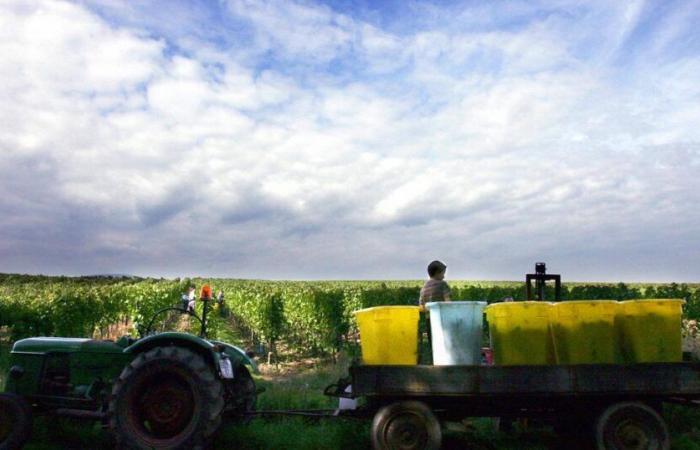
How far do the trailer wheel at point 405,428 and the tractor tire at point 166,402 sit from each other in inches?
61.0

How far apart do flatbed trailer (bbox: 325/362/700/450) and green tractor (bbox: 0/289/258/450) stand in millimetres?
1469

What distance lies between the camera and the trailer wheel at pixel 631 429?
19.0 ft

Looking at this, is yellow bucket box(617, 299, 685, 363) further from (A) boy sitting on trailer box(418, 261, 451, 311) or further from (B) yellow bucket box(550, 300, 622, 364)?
(A) boy sitting on trailer box(418, 261, 451, 311)

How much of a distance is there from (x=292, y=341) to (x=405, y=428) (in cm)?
1798

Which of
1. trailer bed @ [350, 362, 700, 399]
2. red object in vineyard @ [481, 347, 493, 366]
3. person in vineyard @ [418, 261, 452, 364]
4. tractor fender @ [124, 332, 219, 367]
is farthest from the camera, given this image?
red object in vineyard @ [481, 347, 493, 366]

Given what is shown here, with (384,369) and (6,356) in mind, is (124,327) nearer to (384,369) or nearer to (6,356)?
(6,356)

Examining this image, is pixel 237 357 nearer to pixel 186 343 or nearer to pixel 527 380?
pixel 186 343

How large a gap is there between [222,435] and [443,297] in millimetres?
2954

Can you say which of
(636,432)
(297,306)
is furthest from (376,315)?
(297,306)

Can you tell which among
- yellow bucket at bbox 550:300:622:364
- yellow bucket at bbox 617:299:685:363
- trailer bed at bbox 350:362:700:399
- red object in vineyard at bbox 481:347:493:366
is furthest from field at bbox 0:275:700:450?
yellow bucket at bbox 617:299:685:363

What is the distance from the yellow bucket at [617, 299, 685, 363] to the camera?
19.6 feet

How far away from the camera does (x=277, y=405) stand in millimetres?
8469

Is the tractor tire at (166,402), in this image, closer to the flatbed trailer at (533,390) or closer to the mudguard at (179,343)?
the mudguard at (179,343)

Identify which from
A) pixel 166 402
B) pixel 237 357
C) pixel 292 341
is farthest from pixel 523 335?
pixel 292 341
